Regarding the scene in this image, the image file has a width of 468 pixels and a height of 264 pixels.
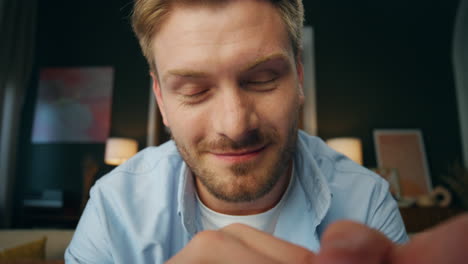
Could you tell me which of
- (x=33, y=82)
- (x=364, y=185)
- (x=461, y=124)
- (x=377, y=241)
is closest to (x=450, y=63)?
(x=461, y=124)

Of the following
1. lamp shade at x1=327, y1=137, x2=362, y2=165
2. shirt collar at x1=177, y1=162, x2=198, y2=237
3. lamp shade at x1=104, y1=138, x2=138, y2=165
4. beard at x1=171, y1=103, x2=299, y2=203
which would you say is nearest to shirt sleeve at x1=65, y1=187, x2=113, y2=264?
shirt collar at x1=177, y1=162, x2=198, y2=237

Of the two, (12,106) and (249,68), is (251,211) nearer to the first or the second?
(249,68)

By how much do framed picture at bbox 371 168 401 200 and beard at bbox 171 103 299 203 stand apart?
2.76m

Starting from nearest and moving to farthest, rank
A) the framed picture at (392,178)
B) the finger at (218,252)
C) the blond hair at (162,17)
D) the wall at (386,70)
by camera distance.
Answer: the finger at (218,252) → the blond hair at (162,17) → the framed picture at (392,178) → the wall at (386,70)

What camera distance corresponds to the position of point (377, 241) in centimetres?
20

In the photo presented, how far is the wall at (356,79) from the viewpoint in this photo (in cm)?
372

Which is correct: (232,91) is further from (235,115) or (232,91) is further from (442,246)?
(442,246)

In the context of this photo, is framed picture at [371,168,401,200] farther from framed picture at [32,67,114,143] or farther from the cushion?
framed picture at [32,67,114,143]

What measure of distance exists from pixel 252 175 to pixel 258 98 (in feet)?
0.70

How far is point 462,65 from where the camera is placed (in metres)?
3.68

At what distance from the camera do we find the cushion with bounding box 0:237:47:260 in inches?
47.2

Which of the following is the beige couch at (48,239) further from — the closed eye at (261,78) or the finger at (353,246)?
the finger at (353,246)

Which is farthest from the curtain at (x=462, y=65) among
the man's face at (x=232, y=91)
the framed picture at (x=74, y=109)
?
the framed picture at (x=74, y=109)

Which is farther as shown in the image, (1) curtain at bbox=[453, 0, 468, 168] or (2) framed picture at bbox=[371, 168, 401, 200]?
(1) curtain at bbox=[453, 0, 468, 168]
